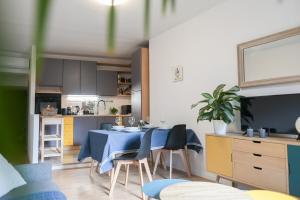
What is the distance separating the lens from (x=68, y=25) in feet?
14.1

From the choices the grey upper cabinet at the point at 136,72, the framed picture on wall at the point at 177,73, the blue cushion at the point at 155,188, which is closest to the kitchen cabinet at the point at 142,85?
the grey upper cabinet at the point at 136,72

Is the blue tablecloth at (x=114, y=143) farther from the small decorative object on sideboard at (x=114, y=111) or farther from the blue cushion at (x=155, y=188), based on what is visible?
the small decorative object on sideboard at (x=114, y=111)

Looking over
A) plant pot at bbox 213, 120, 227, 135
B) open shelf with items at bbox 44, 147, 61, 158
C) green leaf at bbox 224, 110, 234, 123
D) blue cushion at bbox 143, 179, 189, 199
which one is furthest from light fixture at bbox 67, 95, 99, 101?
blue cushion at bbox 143, 179, 189, 199

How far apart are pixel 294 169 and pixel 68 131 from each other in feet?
17.3

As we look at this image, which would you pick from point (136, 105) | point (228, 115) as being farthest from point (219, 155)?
point (136, 105)

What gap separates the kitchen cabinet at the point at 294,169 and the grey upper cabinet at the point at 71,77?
5.55 m

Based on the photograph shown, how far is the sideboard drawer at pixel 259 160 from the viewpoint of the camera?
→ 2445 mm

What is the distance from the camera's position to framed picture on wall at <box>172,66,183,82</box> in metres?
4.52

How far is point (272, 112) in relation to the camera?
2855 millimetres

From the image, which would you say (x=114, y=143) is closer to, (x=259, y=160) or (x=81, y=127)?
(x=259, y=160)

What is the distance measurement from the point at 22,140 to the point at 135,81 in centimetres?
564

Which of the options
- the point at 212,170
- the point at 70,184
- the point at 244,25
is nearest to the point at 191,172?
the point at 212,170

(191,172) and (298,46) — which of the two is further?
(191,172)

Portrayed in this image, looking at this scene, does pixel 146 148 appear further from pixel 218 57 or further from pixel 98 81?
pixel 98 81
